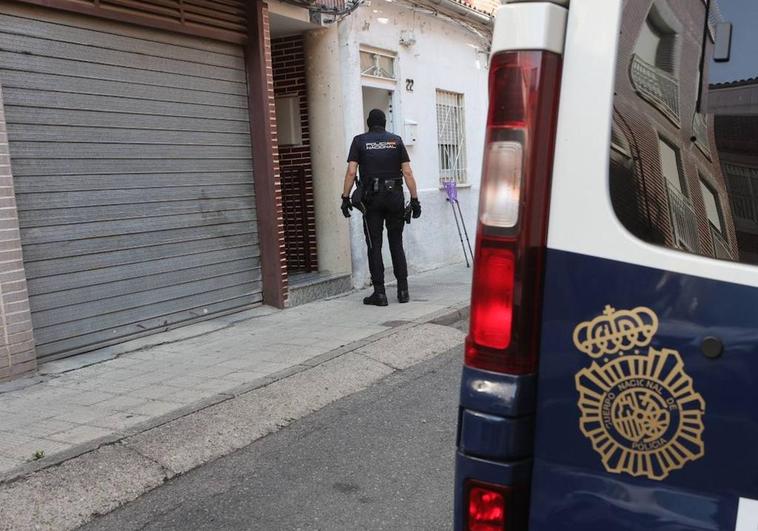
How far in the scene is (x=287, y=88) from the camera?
927 centimetres

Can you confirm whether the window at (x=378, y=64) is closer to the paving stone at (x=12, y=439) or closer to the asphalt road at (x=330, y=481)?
the asphalt road at (x=330, y=481)

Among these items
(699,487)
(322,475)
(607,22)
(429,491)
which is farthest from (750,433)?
(322,475)

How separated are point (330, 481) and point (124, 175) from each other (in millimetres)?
3806

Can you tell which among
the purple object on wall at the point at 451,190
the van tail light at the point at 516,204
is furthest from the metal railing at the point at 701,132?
the purple object on wall at the point at 451,190

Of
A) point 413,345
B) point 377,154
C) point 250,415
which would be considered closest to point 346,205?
point 377,154

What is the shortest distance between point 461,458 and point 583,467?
29 cm

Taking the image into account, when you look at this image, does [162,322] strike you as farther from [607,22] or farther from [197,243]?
[607,22]

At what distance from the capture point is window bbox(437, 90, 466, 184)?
11211 millimetres

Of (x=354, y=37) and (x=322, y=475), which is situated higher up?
(x=354, y=37)

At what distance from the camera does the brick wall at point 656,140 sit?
5.18 feet

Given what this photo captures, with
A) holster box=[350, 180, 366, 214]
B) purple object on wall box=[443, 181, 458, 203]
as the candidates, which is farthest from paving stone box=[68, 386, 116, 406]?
purple object on wall box=[443, 181, 458, 203]

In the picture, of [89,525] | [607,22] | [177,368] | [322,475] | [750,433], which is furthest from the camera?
[177,368]

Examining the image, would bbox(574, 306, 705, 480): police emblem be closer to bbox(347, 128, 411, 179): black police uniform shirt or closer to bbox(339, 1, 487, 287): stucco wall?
bbox(347, 128, 411, 179): black police uniform shirt

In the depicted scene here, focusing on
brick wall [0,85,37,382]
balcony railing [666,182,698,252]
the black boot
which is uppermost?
balcony railing [666,182,698,252]
